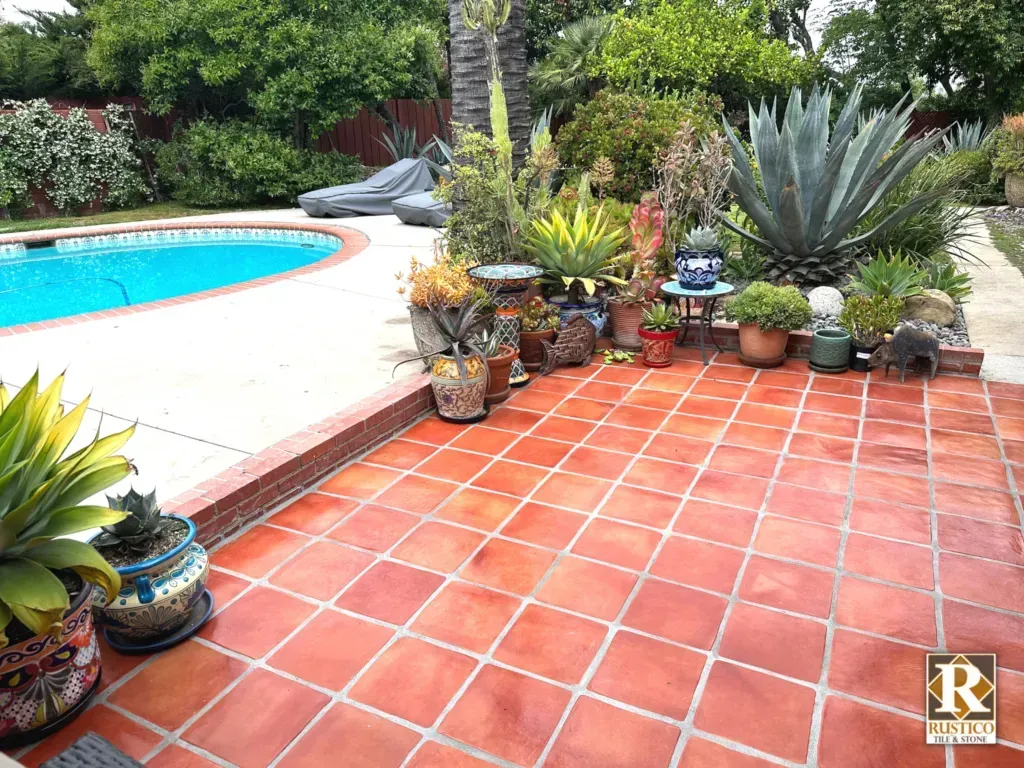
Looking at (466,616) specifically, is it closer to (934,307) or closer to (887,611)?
(887,611)

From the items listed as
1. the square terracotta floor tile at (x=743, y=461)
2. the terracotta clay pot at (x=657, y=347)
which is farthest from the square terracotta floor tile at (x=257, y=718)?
the terracotta clay pot at (x=657, y=347)

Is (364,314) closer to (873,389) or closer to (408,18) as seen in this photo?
(873,389)

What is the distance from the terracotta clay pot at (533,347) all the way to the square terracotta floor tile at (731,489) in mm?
1642

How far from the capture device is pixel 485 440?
12.4 ft

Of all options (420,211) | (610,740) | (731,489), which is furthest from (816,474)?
(420,211)

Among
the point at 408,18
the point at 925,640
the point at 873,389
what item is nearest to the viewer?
the point at 925,640

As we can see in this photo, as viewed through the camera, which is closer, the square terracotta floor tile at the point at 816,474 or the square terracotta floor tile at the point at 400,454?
the square terracotta floor tile at the point at 816,474

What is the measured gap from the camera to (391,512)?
310 centimetres

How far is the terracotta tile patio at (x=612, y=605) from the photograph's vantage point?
1.96 metres

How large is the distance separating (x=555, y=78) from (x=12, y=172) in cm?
1050

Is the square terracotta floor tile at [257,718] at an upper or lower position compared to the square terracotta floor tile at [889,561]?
upper

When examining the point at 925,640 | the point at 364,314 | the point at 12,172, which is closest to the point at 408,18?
the point at 12,172

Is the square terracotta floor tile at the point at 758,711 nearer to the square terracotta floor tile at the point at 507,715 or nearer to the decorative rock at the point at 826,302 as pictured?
the square terracotta floor tile at the point at 507,715

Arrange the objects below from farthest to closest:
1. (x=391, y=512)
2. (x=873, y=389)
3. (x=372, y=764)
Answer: (x=873, y=389)
(x=391, y=512)
(x=372, y=764)
